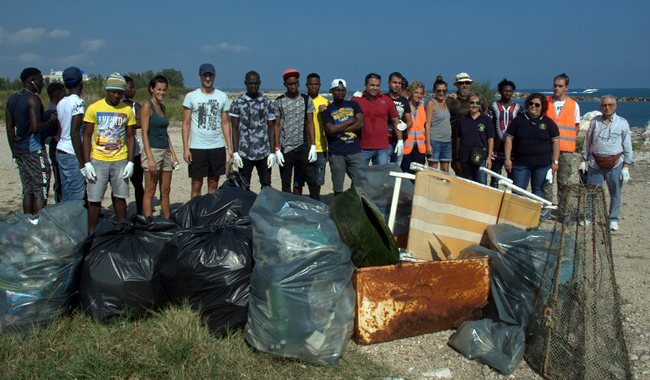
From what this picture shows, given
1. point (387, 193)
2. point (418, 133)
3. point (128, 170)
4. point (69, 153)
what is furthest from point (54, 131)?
point (418, 133)

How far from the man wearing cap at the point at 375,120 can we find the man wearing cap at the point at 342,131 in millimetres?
229

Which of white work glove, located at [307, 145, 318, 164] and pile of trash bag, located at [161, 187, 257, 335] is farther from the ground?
white work glove, located at [307, 145, 318, 164]

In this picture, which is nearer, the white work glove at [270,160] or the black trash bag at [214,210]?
the black trash bag at [214,210]

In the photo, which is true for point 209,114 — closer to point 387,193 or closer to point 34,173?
point 34,173

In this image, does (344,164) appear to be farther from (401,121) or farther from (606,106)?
(606,106)

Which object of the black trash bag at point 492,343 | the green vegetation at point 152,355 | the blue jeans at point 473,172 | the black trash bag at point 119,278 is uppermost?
the blue jeans at point 473,172

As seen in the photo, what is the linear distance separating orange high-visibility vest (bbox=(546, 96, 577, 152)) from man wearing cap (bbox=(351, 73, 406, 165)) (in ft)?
6.59

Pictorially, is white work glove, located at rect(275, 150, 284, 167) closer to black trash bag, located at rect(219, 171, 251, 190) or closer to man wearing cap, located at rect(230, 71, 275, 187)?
man wearing cap, located at rect(230, 71, 275, 187)

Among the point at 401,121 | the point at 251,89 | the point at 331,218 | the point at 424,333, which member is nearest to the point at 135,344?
the point at 331,218

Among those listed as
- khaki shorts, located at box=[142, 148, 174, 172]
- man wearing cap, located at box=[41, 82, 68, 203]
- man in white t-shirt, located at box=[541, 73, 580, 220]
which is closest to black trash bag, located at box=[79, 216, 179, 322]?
khaki shorts, located at box=[142, 148, 174, 172]

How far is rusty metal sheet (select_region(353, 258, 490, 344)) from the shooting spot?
9.95 feet

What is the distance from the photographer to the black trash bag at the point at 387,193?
4.01 metres

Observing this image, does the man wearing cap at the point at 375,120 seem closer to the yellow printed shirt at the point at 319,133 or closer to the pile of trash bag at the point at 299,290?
the yellow printed shirt at the point at 319,133

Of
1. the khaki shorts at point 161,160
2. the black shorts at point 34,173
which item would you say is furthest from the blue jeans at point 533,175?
the black shorts at point 34,173
